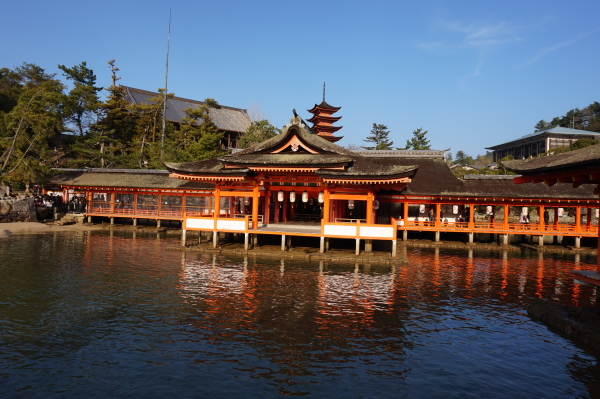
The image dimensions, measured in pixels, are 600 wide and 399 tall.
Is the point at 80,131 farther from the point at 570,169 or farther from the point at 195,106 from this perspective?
the point at 570,169

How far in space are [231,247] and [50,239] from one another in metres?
14.6

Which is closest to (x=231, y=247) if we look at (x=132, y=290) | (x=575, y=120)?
(x=132, y=290)

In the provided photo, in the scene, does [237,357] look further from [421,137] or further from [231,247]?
[421,137]

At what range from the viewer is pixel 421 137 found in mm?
76562

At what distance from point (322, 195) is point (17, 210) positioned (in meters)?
29.9

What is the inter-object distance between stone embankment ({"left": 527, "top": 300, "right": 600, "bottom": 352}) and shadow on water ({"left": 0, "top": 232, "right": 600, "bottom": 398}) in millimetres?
457

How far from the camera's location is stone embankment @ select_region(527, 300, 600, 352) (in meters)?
12.2

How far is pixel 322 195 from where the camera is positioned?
91.0ft

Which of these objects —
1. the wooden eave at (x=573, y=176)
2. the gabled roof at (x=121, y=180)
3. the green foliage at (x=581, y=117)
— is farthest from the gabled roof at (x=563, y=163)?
the green foliage at (x=581, y=117)

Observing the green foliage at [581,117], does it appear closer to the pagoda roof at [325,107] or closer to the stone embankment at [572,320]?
the pagoda roof at [325,107]

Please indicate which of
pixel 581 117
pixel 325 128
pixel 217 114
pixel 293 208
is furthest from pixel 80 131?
pixel 581 117

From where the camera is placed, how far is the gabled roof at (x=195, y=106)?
65.5 meters

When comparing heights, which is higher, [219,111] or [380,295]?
[219,111]

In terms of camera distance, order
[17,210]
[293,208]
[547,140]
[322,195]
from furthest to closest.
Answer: [547,140], [17,210], [293,208], [322,195]
